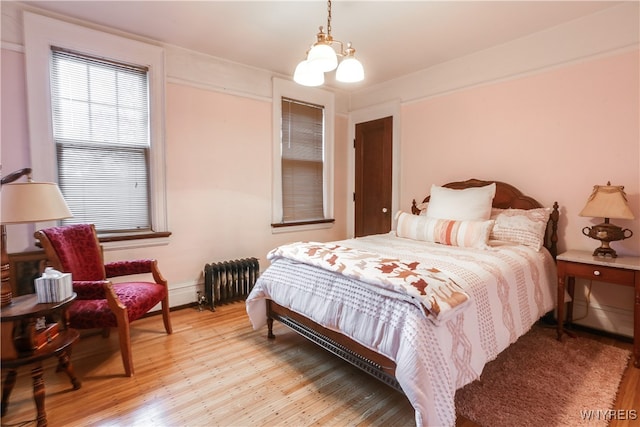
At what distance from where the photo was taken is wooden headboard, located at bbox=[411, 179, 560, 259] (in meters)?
2.76

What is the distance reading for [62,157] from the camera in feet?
8.53

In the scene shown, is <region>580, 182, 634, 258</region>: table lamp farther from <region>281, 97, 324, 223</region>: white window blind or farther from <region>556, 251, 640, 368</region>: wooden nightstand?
<region>281, 97, 324, 223</region>: white window blind

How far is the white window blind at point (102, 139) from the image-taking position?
2.60 meters

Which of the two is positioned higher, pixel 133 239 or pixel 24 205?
pixel 24 205

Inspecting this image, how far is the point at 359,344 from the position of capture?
5.87 ft

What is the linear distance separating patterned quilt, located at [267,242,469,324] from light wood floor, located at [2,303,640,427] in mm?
660

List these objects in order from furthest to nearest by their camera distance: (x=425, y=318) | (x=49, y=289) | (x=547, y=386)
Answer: (x=547, y=386)
(x=49, y=289)
(x=425, y=318)

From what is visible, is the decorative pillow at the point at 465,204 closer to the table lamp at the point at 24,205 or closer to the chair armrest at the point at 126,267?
the chair armrest at the point at 126,267

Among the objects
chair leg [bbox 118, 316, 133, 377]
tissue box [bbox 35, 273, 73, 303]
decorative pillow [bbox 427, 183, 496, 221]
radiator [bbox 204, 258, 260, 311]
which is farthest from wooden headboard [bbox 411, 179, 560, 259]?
tissue box [bbox 35, 273, 73, 303]

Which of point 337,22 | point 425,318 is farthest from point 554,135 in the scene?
point 425,318

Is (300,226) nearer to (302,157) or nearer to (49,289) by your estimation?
(302,157)

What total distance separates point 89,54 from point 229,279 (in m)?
2.32

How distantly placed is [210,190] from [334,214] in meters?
1.76

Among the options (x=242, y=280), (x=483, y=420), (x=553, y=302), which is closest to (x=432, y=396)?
(x=483, y=420)
